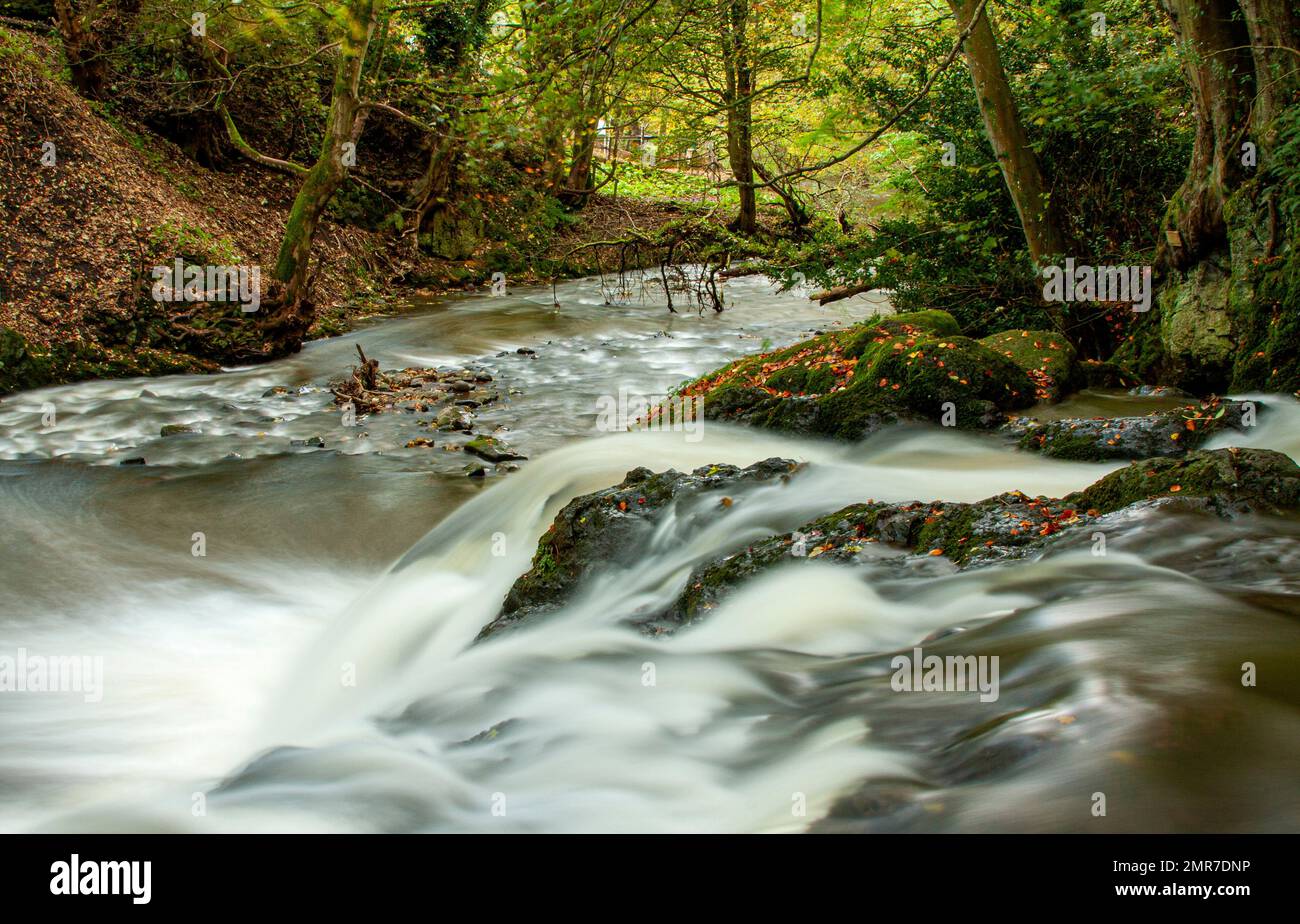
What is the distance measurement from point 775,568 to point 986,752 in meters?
1.96

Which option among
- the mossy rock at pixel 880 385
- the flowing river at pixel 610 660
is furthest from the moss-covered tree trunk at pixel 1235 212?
the mossy rock at pixel 880 385

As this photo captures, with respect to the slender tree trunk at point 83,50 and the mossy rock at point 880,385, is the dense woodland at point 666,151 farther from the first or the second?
the mossy rock at point 880,385

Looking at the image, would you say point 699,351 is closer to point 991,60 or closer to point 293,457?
point 991,60

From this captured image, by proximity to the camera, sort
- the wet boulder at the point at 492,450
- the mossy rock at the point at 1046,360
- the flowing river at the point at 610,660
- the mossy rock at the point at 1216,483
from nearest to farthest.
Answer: the flowing river at the point at 610,660 → the mossy rock at the point at 1216,483 → the mossy rock at the point at 1046,360 → the wet boulder at the point at 492,450

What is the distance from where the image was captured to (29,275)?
10.9 m

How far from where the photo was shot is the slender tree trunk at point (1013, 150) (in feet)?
31.7

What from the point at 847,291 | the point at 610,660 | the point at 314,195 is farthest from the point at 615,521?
the point at 314,195

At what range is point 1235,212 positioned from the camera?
800 cm

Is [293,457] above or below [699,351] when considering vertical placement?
below

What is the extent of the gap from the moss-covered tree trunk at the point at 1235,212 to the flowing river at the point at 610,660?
1097mm

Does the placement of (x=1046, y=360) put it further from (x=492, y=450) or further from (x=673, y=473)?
(x=492, y=450)

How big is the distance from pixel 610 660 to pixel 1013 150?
7871 mm

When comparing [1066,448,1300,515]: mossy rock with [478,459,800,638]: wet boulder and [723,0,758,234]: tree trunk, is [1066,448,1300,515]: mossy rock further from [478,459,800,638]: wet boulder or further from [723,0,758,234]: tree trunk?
[723,0,758,234]: tree trunk

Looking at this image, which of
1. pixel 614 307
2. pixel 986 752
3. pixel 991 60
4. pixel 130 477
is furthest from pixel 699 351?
pixel 986 752
